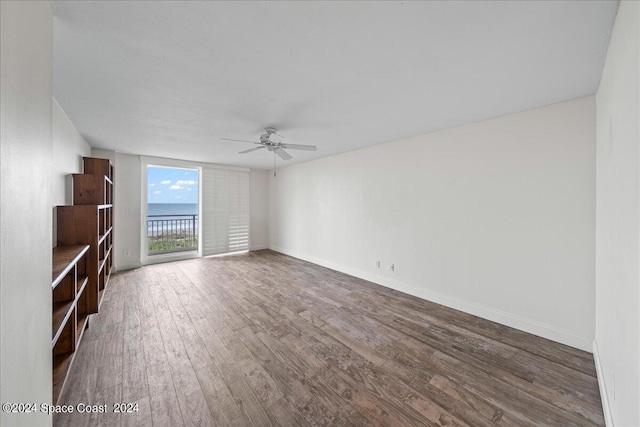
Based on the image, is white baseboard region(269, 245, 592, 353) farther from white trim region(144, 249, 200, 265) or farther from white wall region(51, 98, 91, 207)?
white wall region(51, 98, 91, 207)

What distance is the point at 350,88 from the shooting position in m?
2.03

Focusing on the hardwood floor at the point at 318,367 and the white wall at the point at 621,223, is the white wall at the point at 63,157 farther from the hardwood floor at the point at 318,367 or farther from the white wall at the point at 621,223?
the white wall at the point at 621,223

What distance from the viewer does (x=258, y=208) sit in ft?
22.1

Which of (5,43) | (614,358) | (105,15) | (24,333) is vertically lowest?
(614,358)

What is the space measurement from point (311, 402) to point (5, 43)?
7.49 ft

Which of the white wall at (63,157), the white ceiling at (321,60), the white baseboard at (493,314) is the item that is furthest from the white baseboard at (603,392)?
the white wall at (63,157)

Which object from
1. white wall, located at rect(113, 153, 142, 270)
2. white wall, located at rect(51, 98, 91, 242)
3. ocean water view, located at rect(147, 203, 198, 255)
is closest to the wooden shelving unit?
white wall, located at rect(51, 98, 91, 242)

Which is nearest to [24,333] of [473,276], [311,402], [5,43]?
[5,43]

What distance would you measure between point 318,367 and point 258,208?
528cm

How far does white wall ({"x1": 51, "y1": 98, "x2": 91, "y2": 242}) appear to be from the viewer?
234 centimetres

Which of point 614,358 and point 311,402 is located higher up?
point 614,358

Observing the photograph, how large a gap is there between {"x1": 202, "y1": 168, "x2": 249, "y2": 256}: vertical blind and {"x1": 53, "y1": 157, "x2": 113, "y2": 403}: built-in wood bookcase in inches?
90.2

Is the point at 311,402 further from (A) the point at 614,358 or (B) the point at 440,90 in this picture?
(B) the point at 440,90

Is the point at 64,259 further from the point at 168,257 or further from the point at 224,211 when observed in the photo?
the point at 224,211
